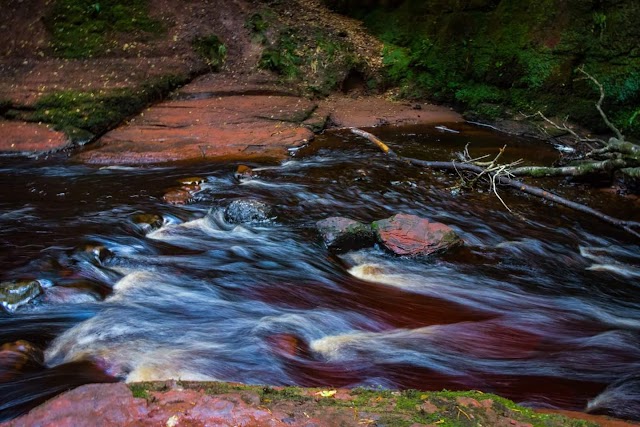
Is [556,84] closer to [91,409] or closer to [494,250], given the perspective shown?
[494,250]

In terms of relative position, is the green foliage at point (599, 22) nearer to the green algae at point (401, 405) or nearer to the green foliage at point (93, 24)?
the green foliage at point (93, 24)

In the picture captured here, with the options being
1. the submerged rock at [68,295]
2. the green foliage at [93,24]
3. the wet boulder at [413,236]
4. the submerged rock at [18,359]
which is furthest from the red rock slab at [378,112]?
the submerged rock at [18,359]

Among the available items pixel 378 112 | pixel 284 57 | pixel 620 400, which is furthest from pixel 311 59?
pixel 620 400

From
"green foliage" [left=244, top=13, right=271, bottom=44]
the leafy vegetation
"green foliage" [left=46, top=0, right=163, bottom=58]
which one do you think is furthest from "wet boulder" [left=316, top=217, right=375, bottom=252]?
"green foliage" [left=244, top=13, right=271, bottom=44]

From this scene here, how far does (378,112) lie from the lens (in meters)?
11.1

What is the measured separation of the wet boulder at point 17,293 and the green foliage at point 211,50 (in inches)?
313

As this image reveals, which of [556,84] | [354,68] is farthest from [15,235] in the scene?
[556,84]

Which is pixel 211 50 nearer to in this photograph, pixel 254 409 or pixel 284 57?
pixel 284 57

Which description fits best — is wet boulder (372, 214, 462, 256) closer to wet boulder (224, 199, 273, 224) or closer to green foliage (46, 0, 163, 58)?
wet boulder (224, 199, 273, 224)

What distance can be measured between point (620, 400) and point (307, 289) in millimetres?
2437

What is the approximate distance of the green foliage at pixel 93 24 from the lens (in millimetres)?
9734

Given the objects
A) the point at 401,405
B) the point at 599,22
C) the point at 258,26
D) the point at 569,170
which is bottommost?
the point at 569,170

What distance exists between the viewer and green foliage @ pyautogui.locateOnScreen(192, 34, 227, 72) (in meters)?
10.8

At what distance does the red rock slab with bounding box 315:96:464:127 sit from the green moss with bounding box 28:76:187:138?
3.76 metres
